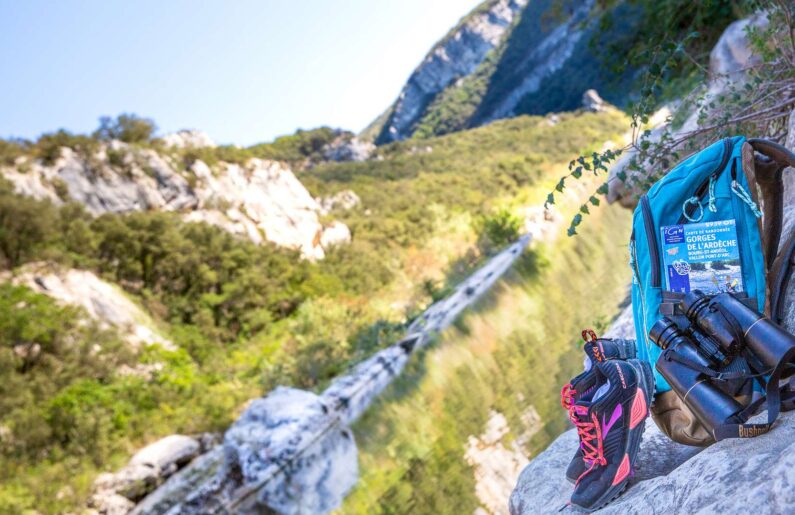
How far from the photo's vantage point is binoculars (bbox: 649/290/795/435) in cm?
112

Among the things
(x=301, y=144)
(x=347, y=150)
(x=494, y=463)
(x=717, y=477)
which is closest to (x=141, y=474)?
(x=494, y=463)

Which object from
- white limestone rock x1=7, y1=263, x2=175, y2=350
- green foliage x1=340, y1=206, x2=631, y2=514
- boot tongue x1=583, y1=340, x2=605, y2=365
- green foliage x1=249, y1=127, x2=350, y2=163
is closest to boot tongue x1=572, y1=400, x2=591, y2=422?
boot tongue x1=583, y1=340, x2=605, y2=365

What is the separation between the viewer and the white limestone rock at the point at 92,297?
32.8 ft

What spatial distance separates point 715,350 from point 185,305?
41.0 ft

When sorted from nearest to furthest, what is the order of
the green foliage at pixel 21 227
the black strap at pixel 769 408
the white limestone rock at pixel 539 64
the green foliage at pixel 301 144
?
the black strap at pixel 769 408 < the green foliage at pixel 21 227 < the green foliage at pixel 301 144 < the white limestone rock at pixel 539 64

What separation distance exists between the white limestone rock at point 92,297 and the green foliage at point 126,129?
32.4 feet

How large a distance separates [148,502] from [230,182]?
14424 mm

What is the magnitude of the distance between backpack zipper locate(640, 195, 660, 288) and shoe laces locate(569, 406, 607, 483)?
491mm

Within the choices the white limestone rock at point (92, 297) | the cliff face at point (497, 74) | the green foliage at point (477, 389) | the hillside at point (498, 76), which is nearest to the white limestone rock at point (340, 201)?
the white limestone rock at point (92, 297)

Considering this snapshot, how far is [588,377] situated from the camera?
5.36 feet

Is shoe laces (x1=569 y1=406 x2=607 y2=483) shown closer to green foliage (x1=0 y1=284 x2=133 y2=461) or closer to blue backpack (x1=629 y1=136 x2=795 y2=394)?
blue backpack (x1=629 y1=136 x2=795 y2=394)

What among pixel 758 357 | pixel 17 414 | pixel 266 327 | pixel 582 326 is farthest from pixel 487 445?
pixel 266 327

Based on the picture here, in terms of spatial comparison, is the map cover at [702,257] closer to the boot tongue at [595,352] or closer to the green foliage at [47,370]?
the boot tongue at [595,352]

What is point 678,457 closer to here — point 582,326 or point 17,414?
point 582,326
